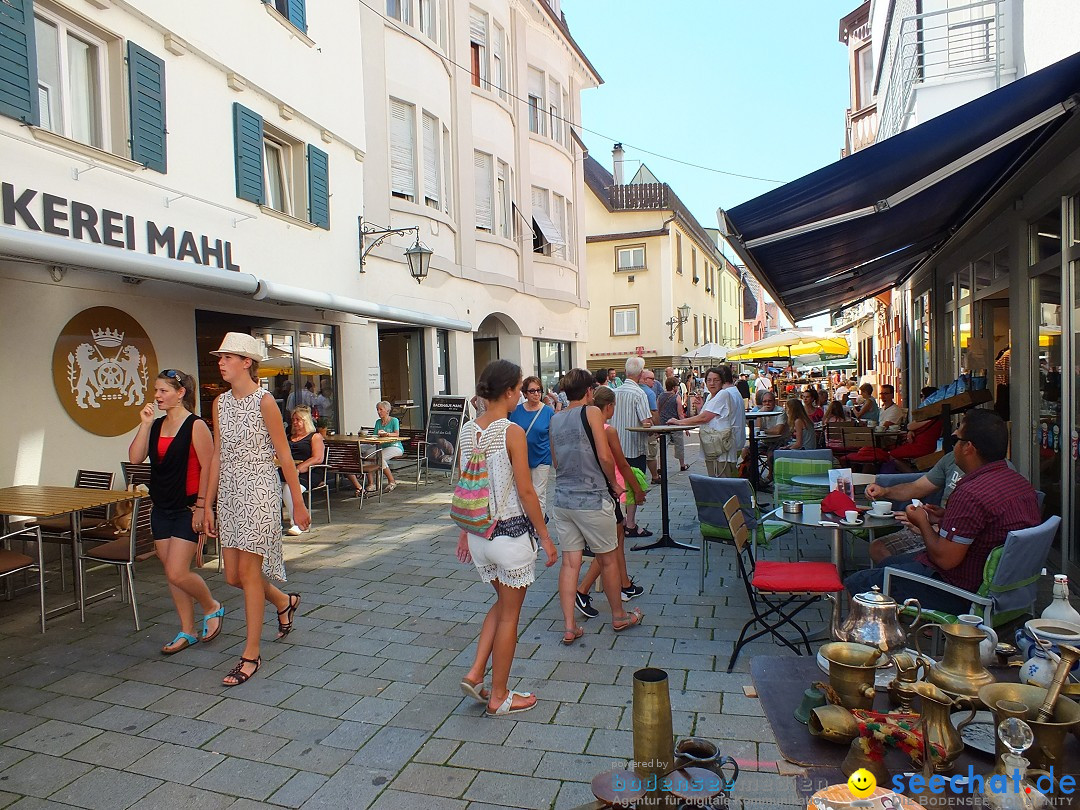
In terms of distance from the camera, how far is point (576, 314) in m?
21.5

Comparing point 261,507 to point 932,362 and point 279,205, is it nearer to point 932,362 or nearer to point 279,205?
point 279,205

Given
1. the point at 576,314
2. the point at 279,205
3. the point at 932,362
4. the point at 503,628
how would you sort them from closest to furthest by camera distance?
1. the point at 503,628
2. the point at 279,205
3. the point at 932,362
4. the point at 576,314

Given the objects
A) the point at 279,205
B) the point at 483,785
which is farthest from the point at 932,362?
the point at 483,785

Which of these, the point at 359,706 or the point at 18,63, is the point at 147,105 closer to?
the point at 18,63

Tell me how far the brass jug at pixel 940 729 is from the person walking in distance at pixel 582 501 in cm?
287

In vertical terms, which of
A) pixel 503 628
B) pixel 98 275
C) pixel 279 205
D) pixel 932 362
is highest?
pixel 279 205

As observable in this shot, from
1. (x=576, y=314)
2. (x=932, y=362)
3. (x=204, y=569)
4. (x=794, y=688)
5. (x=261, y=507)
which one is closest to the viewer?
(x=794, y=688)

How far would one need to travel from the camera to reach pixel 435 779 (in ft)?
10.2

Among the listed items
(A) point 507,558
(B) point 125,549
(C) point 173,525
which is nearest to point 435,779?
(A) point 507,558

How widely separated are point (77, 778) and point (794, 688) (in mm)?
3121

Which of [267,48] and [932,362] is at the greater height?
[267,48]

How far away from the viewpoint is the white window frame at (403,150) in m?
12.8

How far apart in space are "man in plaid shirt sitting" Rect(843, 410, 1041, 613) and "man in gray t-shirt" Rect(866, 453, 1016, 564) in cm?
119

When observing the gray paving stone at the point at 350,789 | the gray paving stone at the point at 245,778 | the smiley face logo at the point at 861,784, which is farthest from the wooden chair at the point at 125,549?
the smiley face logo at the point at 861,784
